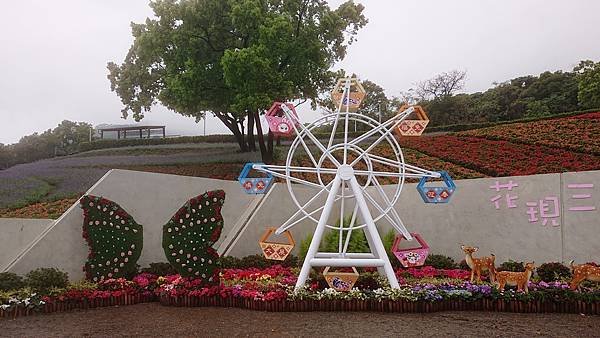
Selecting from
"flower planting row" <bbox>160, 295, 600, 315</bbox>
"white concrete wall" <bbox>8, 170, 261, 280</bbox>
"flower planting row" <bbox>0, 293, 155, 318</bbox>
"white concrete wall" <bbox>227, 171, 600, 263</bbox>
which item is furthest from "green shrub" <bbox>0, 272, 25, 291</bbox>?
"white concrete wall" <bbox>227, 171, 600, 263</bbox>

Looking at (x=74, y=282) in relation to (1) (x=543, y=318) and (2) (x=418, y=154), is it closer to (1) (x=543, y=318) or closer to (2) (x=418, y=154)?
(1) (x=543, y=318)

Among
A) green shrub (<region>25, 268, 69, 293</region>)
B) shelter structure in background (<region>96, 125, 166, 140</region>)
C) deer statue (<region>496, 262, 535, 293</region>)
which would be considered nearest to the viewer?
deer statue (<region>496, 262, 535, 293</region>)

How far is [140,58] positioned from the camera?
2144 centimetres

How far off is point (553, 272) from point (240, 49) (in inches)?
501

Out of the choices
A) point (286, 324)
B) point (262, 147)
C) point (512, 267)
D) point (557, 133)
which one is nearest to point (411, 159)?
point (557, 133)

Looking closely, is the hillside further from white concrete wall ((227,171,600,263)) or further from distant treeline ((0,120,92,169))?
white concrete wall ((227,171,600,263))

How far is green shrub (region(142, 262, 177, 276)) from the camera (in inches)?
444

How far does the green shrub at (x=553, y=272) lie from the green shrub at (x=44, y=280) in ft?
28.4

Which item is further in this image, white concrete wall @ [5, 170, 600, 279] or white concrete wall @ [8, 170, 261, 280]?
white concrete wall @ [5, 170, 600, 279]

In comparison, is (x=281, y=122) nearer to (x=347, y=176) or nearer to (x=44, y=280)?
(x=347, y=176)

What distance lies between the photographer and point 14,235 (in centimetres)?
1193

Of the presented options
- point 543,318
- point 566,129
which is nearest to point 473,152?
point 566,129

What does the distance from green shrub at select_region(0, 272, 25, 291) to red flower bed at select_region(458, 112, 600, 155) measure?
16793mm

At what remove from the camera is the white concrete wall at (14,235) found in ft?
38.2
